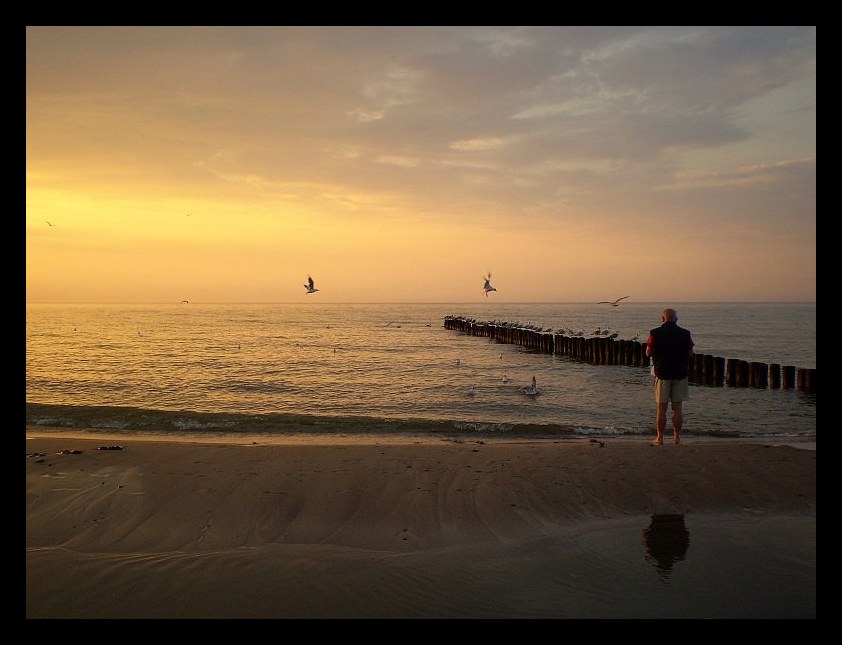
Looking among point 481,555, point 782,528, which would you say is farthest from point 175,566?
point 782,528

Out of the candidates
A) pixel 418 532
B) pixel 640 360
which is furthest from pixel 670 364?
pixel 640 360

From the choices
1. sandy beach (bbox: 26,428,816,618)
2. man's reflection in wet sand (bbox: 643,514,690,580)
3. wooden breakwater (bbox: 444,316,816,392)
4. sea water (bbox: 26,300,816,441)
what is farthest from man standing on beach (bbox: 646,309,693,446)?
wooden breakwater (bbox: 444,316,816,392)

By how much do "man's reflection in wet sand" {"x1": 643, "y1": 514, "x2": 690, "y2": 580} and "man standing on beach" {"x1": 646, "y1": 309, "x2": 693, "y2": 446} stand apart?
3.86 m

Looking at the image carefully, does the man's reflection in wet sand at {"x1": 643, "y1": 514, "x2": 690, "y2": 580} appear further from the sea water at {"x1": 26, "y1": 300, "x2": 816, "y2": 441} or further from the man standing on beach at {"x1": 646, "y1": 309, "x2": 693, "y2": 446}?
the sea water at {"x1": 26, "y1": 300, "x2": 816, "y2": 441}

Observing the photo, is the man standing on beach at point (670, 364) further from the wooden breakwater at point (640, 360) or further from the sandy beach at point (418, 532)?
the wooden breakwater at point (640, 360)

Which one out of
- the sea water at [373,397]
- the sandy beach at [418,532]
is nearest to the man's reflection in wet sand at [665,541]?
the sandy beach at [418,532]

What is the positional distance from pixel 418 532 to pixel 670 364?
605 cm

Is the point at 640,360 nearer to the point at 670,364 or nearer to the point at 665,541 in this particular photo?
the point at 670,364

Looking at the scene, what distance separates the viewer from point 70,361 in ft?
88.2

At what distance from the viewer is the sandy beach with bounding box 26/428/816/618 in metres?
4.16

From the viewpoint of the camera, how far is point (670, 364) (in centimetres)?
955

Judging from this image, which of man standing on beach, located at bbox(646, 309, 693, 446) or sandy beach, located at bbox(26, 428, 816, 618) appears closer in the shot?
sandy beach, located at bbox(26, 428, 816, 618)
